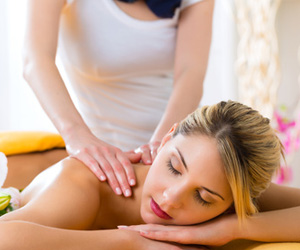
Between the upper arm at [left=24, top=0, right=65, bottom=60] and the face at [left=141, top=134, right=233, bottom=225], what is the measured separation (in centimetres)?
75

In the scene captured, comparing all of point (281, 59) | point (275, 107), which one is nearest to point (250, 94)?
point (275, 107)

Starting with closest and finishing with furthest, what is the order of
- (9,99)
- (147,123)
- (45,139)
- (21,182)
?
(21,182), (45,139), (147,123), (9,99)

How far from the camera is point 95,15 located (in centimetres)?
209

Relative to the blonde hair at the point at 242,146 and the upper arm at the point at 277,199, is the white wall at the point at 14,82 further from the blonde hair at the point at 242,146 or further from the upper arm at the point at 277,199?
the blonde hair at the point at 242,146

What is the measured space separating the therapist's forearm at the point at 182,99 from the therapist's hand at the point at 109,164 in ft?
0.89

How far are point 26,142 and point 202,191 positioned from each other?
3.15ft

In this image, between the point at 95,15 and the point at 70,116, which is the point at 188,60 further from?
the point at 70,116

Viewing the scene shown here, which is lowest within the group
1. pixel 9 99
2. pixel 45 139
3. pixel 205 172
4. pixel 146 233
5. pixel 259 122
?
pixel 9 99

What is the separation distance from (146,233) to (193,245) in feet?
0.50

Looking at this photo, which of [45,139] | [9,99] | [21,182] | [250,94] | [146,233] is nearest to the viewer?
[146,233]

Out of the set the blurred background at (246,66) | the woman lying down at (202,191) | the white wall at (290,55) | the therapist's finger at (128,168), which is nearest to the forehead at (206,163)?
the woman lying down at (202,191)

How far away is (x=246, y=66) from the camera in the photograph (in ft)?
12.9

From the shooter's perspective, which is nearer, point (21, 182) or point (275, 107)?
point (21, 182)

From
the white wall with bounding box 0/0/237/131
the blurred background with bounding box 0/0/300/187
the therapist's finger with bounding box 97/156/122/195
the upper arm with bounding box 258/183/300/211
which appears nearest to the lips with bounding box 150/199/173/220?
the therapist's finger with bounding box 97/156/122/195
